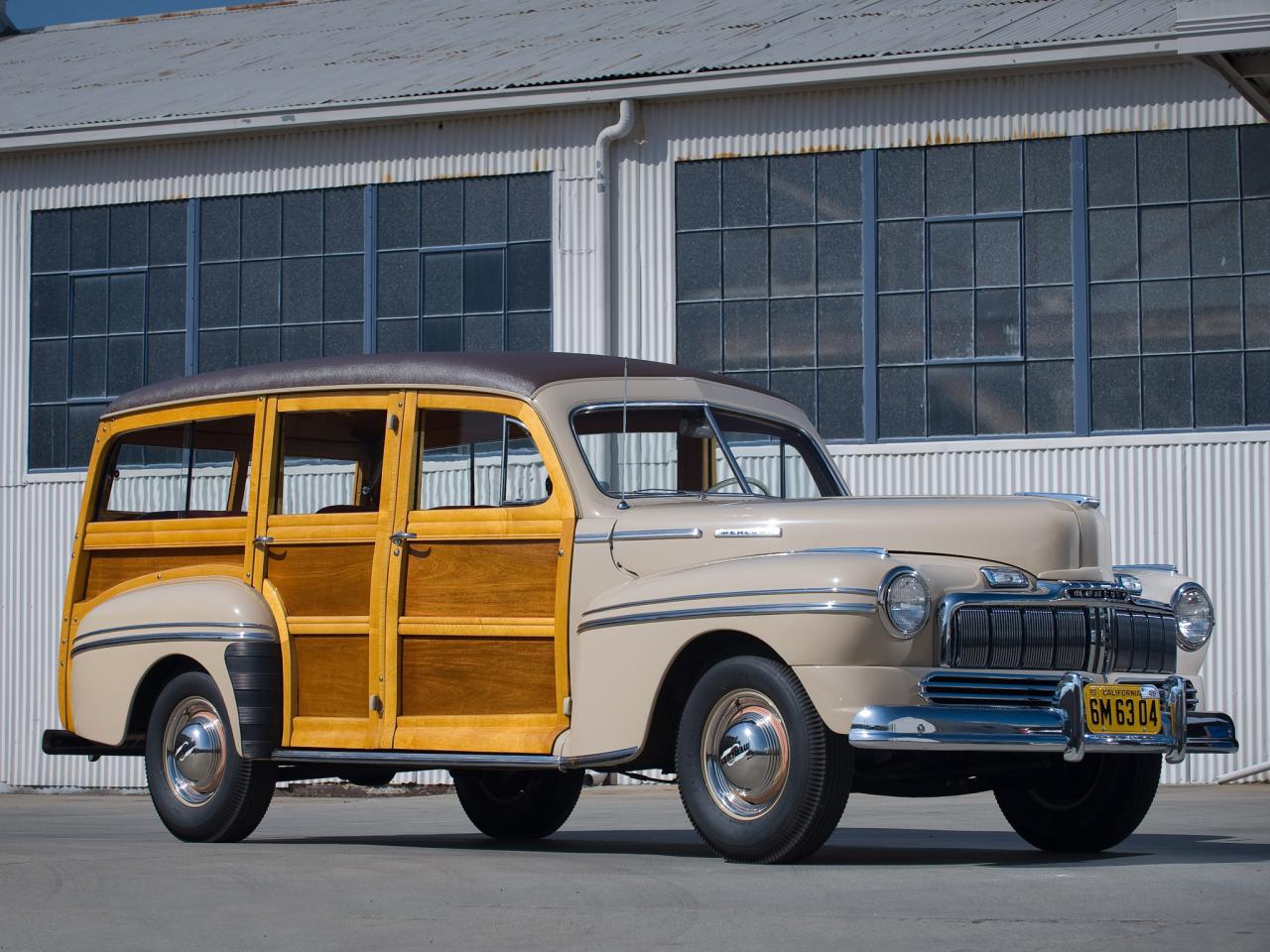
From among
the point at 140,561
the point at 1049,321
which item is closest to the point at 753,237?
the point at 1049,321

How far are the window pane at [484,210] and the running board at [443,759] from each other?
10.5 metres

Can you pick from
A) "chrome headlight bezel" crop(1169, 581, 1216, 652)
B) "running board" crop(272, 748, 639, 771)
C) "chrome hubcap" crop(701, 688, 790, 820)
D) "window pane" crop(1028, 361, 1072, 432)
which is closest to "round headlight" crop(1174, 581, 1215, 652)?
"chrome headlight bezel" crop(1169, 581, 1216, 652)

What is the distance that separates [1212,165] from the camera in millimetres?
16984

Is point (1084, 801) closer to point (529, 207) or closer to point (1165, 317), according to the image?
point (1165, 317)

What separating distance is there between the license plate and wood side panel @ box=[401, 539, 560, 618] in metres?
2.26

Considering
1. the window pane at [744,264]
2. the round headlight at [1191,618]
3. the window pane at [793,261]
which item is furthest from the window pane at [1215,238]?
the round headlight at [1191,618]

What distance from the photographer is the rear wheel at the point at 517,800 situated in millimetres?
9977

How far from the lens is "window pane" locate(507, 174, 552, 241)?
18.9 meters

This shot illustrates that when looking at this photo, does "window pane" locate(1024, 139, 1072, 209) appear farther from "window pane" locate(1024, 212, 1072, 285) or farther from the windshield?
the windshield

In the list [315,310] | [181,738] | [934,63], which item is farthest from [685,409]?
[315,310]

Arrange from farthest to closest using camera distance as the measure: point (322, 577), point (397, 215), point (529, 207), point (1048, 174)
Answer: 1. point (397, 215)
2. point (529, 207)
3. point (1048, 174)
4. point (322, 577)

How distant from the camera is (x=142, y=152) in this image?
20.4 m

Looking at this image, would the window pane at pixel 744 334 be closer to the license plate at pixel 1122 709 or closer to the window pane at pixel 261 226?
the window pane at pixel 261 226

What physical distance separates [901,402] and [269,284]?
6.52 m
